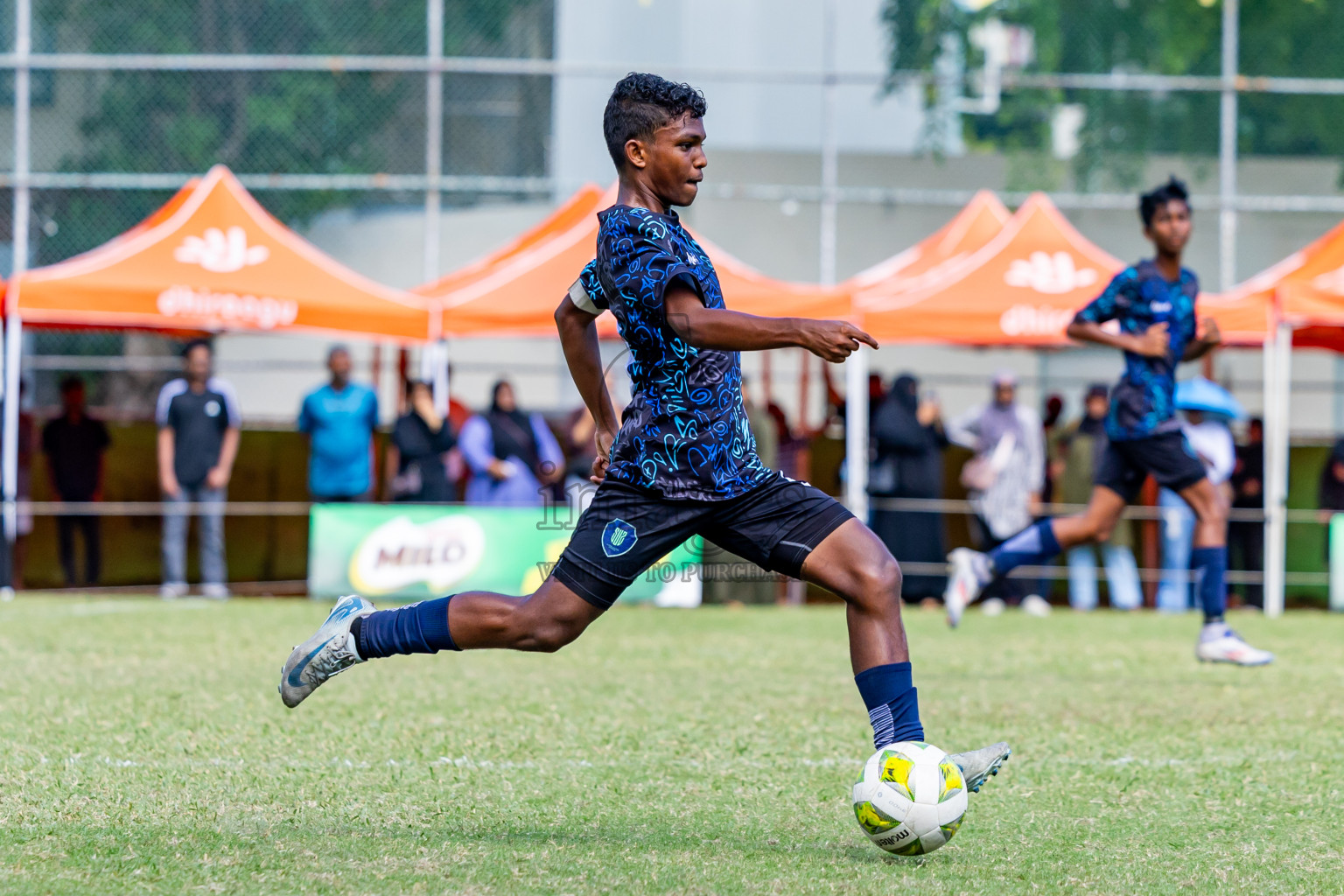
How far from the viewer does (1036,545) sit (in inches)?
344

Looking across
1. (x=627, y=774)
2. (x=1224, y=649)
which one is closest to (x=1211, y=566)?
(x=1224, y=649)

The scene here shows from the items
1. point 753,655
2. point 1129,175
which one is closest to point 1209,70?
point 1129,175

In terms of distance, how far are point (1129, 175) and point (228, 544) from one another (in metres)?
10.4

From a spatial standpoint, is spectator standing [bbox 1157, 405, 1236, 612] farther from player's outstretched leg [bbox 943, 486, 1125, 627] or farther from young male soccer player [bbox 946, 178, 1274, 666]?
young male soccer player [bbox 946, 178, 1274, 666]

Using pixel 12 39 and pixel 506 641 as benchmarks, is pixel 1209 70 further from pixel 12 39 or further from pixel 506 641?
pixel 506 641

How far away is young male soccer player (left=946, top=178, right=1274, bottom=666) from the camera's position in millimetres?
8312

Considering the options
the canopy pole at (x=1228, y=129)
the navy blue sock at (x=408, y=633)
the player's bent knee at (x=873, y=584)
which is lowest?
the navy blue sock at (x=408, y=633)

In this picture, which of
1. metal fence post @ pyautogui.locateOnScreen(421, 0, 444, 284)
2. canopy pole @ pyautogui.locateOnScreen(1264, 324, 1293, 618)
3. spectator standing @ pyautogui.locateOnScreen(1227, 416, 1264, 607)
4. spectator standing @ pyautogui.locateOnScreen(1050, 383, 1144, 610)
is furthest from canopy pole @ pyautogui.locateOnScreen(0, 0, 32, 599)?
spectator standing @ pyautogui.locateOnScreen(1227, 416, 1264, 607)

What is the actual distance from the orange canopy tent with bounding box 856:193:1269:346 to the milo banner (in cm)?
256

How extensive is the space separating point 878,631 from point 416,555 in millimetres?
9378

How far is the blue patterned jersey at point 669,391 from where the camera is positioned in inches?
169

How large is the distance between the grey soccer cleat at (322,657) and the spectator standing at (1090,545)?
405 inches

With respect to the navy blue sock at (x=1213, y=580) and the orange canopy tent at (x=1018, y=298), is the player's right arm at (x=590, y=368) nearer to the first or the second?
the navy blue sock at (x=1213, y=580)

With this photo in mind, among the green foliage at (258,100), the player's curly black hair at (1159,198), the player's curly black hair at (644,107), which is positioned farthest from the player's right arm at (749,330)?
the green foliage at (258,100)
